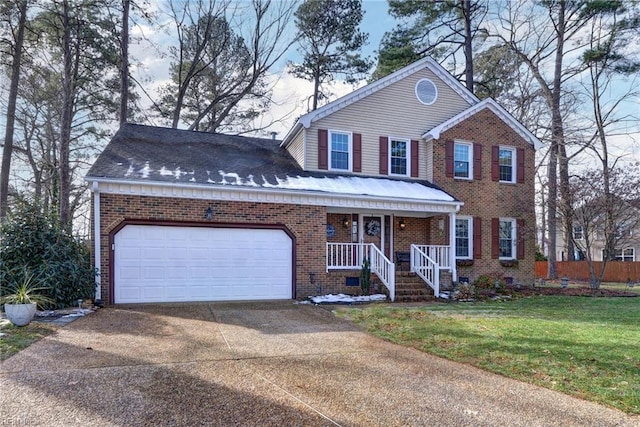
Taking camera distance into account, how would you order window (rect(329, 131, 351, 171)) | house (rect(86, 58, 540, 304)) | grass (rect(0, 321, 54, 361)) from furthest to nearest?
1. window (rect(329, 131, 351, 171))
2. house (rect(86, 58, 540, 304))
3. grass (rect(0, 321, 54, 361))

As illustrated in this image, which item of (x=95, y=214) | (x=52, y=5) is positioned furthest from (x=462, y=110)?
(x=52, y=5)

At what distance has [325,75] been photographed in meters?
23.5

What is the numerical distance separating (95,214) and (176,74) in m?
Result: 14.7

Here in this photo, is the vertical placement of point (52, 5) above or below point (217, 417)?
above

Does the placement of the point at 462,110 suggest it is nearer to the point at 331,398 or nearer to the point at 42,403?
the point at 331,398

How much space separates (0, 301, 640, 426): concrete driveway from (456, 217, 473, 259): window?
8823mm

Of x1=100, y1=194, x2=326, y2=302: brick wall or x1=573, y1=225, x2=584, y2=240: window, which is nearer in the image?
x1=100, y1=194, x2=326, y2=302: brick wall

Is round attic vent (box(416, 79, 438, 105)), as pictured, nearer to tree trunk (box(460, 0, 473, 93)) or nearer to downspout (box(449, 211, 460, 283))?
Result: downspout (box(449, 211, 460, 283))

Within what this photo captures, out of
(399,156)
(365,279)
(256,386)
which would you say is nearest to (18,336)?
(256,386)

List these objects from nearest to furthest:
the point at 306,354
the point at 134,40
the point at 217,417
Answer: the point at 217,417 → the point at 306,354 → the point at 134,40

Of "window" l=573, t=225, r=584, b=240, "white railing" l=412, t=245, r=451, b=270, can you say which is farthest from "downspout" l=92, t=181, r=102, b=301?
"window" l=573, t=225, r=584, b=240

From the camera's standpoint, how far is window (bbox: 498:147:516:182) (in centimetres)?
1541

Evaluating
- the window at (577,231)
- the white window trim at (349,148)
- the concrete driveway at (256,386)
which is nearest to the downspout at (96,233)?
the concrete driveway at (256,386)

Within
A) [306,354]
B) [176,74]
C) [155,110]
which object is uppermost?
[176,74]
